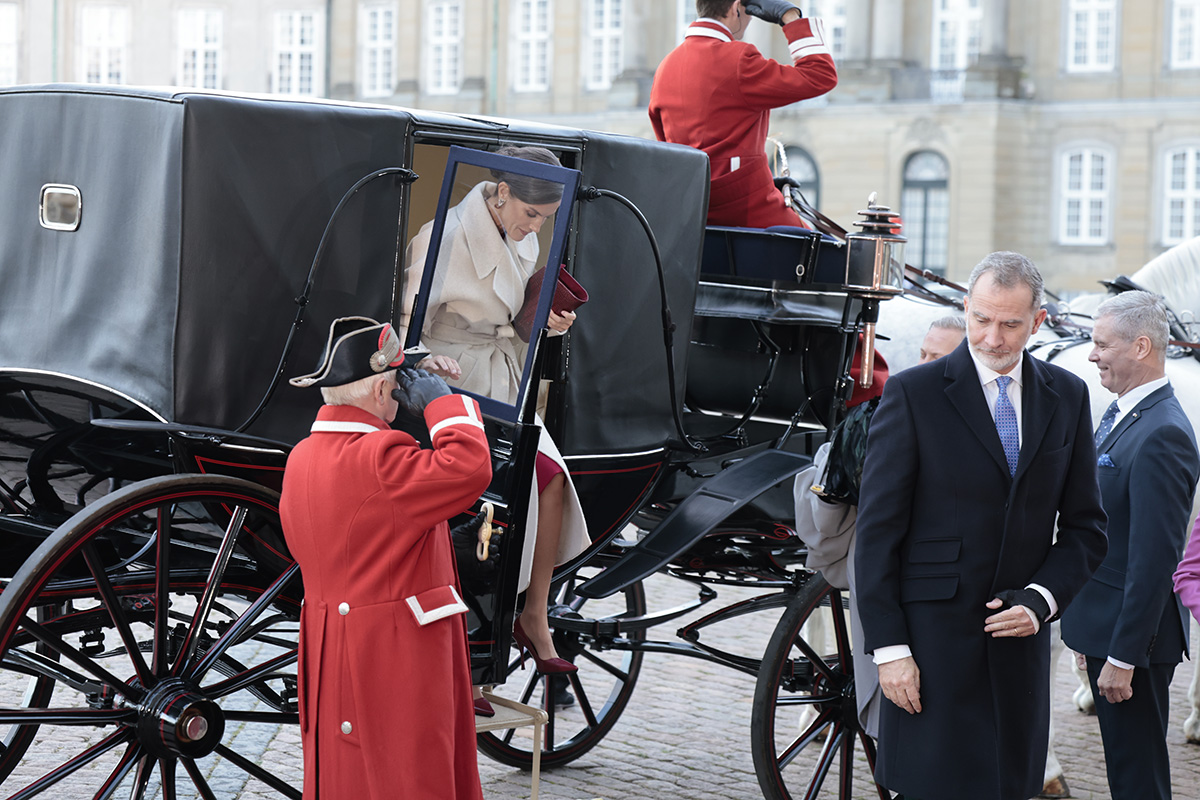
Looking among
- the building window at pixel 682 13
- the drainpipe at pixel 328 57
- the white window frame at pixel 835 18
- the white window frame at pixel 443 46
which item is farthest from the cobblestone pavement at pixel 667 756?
the drainpipe at pixel 328 57

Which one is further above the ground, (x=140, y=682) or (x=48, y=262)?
(x=48, y=262)

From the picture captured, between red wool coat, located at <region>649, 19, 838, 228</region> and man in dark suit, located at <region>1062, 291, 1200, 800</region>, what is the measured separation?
4.71 ft

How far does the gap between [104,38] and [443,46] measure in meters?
10.2

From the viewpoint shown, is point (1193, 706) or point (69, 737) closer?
point (69, 737)

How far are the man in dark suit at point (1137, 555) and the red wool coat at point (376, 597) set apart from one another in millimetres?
1998

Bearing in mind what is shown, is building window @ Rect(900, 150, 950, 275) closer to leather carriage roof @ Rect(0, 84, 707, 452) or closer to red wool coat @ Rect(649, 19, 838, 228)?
red wool coat @ Rect(649, 19, 838, 228)

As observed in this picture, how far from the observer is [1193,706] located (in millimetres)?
6000

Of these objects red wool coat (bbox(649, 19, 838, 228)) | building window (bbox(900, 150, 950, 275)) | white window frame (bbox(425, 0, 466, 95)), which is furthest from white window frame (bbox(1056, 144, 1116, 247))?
red wool coat (bbox(649, 19, 838, 228))

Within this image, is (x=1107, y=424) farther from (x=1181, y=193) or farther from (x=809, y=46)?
(x=1181, y=193)

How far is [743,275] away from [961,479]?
2.05m

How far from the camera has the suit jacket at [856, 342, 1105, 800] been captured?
10.6ft

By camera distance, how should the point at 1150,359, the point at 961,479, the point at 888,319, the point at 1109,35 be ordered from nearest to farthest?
1. the point at 961,479
2. the point at 1150,359
3. the point at 888,319
4. the point at 1109,35

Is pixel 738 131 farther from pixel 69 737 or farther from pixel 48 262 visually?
pixel 69 737

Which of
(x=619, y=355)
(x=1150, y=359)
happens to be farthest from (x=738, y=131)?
(x=1150, y=359)
